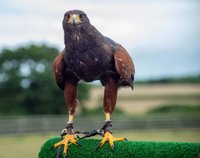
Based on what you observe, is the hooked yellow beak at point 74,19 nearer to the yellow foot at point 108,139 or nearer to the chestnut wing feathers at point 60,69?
the chestnut wing feathers at point 60,69

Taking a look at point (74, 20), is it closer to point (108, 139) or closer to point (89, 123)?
point (108, 139)

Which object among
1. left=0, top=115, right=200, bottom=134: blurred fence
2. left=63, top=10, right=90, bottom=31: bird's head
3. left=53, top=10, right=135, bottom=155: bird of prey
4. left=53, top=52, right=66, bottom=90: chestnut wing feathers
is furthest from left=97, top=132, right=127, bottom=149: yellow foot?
left=0, top=115, right=200, bottom=134: blurred fence

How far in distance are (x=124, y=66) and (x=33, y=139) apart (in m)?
15.6

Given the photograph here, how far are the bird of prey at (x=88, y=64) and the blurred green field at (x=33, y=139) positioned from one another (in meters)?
Result: 10.3

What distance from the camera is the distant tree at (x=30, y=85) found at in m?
23.0

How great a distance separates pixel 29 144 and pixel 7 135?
3.03 m

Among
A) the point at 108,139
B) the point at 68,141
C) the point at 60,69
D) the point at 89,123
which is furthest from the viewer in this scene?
the point at 89,123

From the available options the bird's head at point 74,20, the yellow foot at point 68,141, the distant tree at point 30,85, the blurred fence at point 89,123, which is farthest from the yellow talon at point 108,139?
the distant tree at point 30,85

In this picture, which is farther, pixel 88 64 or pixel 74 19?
pixel 88 64

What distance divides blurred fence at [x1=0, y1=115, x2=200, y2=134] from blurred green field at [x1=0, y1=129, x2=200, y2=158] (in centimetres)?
35

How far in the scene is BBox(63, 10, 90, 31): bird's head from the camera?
3564mm

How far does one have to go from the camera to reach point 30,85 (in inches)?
933

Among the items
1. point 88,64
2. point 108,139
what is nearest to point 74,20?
point 88,64

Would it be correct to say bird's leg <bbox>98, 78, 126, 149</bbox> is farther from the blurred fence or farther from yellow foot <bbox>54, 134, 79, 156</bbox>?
the blurred fence
